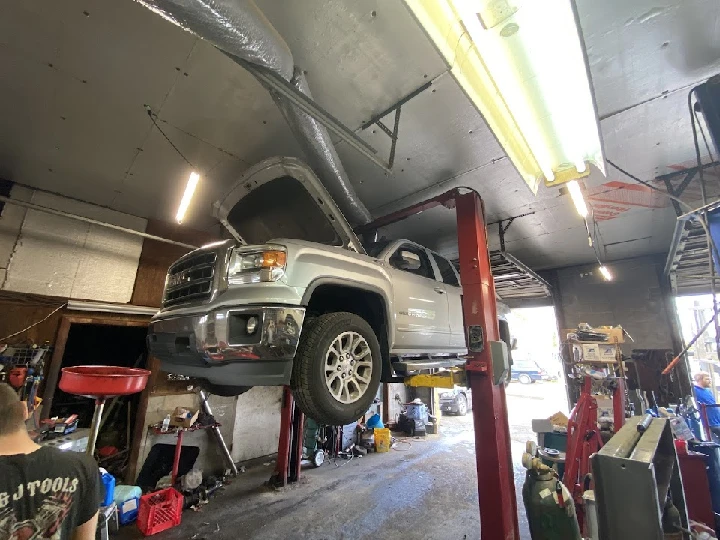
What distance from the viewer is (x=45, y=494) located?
1.58 m

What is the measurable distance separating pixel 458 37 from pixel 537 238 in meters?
6.35

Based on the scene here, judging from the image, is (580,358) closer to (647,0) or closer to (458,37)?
(647,0)

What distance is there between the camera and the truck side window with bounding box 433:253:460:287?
447 centimetres

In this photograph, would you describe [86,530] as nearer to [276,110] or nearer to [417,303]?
[417,303]

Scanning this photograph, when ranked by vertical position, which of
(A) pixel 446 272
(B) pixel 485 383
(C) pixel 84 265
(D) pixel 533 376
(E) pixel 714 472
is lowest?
(D) pixel 533 376

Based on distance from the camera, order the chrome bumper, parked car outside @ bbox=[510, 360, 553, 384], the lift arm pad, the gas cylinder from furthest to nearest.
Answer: parked car outside @ bbox=[510, 360, 553, 384]
the lift arm pad
the chrome bumper
the gas cylinder

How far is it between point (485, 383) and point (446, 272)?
6.17 ft

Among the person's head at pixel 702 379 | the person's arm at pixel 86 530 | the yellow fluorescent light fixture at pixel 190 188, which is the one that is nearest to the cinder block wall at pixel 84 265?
the yellow fluorescent light fixture at pixel 190 188

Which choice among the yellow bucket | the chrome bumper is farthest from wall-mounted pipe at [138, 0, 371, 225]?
the yellow bucket

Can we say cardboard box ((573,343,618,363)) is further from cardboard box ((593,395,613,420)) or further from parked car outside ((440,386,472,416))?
parked car outside ((440,386,472,416))

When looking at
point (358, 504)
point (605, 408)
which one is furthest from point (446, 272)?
point (358, 504)

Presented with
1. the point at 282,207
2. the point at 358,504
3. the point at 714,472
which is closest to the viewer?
the point at 714,472

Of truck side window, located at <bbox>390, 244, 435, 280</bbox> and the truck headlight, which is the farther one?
truck side window, located at <bbox>390, 244, 435, 280</bbox>

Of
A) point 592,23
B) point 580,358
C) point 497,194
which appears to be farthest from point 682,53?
point 580,358
